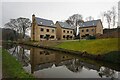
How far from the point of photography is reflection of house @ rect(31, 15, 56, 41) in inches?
2376

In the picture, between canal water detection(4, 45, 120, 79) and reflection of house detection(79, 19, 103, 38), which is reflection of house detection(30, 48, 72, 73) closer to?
canal water detection(4, 45, 120, 79)

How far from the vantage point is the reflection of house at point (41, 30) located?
6034 centimetres

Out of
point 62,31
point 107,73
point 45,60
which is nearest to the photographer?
point 107,73

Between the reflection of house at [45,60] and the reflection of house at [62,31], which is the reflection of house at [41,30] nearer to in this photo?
the reflection of house at [62,31]

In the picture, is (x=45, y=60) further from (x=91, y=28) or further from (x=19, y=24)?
(x=19, y=24)

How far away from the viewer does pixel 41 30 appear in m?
61.7

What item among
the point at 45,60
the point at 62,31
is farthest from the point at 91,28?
the point at 45,60

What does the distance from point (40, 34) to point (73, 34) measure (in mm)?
24539

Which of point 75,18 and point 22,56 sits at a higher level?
point 75,18

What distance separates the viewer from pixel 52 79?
12.5 m

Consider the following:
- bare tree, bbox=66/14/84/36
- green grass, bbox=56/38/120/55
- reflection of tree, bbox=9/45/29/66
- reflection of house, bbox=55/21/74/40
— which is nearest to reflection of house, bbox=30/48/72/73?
reflection of tree, bbox=9/45/29/66

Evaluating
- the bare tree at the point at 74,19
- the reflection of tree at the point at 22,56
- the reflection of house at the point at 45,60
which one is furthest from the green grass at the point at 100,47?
the bare tree at the point at 74,19

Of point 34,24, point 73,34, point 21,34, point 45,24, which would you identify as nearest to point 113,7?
point 73,34

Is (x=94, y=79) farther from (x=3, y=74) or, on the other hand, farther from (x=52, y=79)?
(x=3, y=74)
